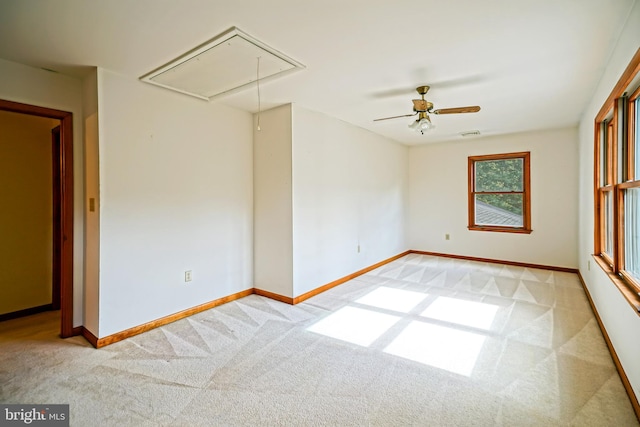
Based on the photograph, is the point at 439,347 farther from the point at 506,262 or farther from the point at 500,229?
the point at 500,229

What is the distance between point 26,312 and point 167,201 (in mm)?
2069

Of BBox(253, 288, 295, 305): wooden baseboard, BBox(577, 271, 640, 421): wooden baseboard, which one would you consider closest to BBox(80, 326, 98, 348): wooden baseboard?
BBox(253, 288, 295, 305): wooden baseboard

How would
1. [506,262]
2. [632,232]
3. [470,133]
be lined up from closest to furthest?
[632,232] < [470,133] < [506,262]

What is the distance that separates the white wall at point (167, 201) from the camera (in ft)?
8.87

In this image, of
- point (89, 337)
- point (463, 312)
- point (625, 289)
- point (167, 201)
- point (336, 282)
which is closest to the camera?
point (625, 289)

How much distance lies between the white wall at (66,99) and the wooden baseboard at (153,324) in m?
0.41

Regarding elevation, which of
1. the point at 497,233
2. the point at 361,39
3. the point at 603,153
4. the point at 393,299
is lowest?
the point at 393,299

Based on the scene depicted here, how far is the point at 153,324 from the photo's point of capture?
2990mm

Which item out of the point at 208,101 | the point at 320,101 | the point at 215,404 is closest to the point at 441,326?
the point at 215,404

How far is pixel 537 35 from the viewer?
215 centimetres

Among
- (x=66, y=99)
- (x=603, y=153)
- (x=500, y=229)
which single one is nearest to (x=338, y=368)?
(x=66, y=99)

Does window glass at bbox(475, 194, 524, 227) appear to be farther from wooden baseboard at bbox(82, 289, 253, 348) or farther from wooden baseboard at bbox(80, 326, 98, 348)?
wooden baseboard at bbox(80, 326, 98, 348)

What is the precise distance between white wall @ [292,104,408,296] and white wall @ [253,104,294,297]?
0.31ft

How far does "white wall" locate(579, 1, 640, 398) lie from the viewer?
183 centimetres
